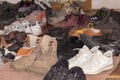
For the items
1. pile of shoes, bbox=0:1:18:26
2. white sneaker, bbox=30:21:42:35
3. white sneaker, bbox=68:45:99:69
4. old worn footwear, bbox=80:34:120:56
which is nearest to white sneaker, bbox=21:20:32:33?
white sneaker, bbox=30:21:42:35

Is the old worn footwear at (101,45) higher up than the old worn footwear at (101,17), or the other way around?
the old worn footwear at (101,17)

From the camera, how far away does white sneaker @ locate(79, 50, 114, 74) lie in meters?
1.91

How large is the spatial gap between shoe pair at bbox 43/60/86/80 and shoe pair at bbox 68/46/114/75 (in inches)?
4.7

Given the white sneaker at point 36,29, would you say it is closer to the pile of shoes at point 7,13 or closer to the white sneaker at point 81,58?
the pile of shoes at point 7,13

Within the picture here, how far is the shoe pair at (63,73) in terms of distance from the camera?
5.69ft

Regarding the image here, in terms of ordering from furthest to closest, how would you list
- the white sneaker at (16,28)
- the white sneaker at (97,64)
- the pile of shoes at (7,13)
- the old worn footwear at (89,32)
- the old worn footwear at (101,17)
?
1. the pile of shoes at (7,13)
2. the old worn footwear at (101,17)
3. the white sneaker at (16,28)
4. the old worn footwear at (89,32)
5. the white sneaker at (97,64)

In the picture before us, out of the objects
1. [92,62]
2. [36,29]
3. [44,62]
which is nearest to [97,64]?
[92,62]

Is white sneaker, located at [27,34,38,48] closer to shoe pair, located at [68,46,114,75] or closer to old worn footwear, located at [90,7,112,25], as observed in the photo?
shoe pair, located at [68,46,114,75]

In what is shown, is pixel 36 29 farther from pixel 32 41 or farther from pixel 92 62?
pixel 92 62

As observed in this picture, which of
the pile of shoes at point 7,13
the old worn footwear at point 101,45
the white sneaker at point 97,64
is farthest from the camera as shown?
the pile of shoes at point 7,13

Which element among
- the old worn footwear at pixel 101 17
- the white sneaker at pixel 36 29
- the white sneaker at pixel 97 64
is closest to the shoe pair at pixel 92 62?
the white sneaker at pixel 97 64

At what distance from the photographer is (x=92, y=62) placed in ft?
6.32

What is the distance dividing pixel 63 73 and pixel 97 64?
26 centimetres

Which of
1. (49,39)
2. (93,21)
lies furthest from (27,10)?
(49,39)
